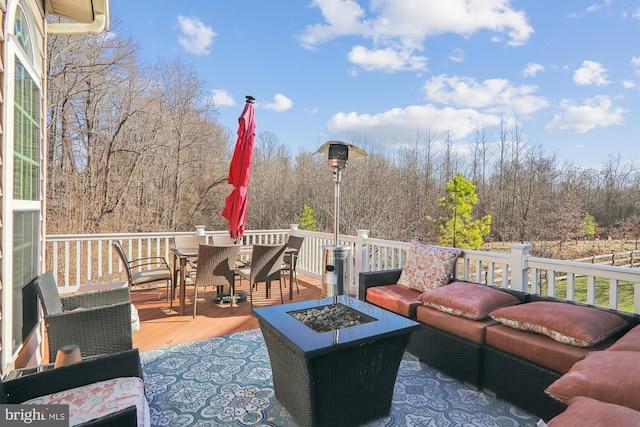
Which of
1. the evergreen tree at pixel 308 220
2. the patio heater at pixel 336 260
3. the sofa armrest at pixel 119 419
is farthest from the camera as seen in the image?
the evergreen tree at pixel 308 220

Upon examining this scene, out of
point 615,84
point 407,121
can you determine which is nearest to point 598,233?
point 615,84

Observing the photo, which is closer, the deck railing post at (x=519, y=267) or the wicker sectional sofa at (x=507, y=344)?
the wicker sectional sofa at (x=507, y=344)

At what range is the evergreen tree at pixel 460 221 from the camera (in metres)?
12.6

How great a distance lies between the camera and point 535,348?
7.06 feet

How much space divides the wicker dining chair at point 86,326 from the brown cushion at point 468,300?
249 cm

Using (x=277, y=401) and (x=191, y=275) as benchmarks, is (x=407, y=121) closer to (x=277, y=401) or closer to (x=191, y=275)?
(x=191, y=275)

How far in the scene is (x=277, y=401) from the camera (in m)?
2.40

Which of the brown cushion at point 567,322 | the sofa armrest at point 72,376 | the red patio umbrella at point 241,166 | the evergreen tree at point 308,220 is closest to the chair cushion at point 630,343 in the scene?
the brown cushion at point 567,322

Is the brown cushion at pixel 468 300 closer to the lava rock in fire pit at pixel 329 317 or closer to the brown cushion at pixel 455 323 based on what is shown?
the brown cushion at pixel 455 323

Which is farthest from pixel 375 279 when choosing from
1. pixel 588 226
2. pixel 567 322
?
pixel 588 226

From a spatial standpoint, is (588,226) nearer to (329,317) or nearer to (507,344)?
(507,344)

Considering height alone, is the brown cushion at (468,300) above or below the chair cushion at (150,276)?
above

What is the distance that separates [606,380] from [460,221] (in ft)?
39.7

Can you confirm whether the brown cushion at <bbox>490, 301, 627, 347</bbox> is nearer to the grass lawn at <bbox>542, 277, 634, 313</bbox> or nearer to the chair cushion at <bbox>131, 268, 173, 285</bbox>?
the chair cushion at <bbox>131, 268, 173, 285</bbox>
